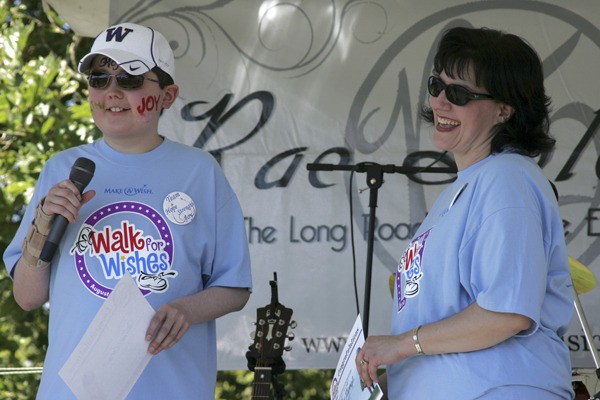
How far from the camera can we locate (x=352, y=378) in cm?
265

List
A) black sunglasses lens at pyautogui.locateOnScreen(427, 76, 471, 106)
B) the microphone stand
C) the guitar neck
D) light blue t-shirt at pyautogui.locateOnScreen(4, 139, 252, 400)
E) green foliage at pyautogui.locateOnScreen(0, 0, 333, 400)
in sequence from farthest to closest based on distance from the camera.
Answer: green foliage at pyautogui.locateOnScreen(0, 0, 333, 400), the microphone stand, the guitar neck, light blue t-shirt at pyautogui.locateOnScreen(4, 139, 252, 400), black sunglasses lens at pyautogui.locateOnScreen(427, 76, 471, 106)

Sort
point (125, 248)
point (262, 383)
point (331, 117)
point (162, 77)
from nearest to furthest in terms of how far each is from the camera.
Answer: point (125, 248) < point (162, 77) < point (262, 383) < point (331, 117)

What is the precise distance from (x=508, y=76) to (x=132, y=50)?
102 cm

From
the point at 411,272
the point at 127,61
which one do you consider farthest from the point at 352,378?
the point at 127,61

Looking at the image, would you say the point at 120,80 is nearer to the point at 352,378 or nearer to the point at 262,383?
the point at 352,378

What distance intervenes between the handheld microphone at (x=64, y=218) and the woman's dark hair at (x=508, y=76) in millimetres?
946

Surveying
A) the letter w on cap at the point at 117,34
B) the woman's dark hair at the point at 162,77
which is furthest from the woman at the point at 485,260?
the letter w on cap at the point at 117,34

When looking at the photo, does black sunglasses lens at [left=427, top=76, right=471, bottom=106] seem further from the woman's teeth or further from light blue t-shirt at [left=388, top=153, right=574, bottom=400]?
light blue t-shirt at [left=388, top=153, right=574, bottom=400]

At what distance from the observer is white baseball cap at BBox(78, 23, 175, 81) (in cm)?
283

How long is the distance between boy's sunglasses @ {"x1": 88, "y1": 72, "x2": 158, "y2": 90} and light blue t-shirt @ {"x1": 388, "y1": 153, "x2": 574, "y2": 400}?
902mm

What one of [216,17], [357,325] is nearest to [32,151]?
[216,17]

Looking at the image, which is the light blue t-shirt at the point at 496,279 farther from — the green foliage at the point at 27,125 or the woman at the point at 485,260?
the green foliage at the point at 27,125

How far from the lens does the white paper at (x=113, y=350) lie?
2549mm

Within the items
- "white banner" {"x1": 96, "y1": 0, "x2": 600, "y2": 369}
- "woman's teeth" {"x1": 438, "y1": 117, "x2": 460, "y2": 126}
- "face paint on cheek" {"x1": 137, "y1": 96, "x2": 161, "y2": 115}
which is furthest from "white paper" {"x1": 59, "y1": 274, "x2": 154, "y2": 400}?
"white banner" {"x1": 96, "y1": 0, "x2": 600, "y2": 369}
